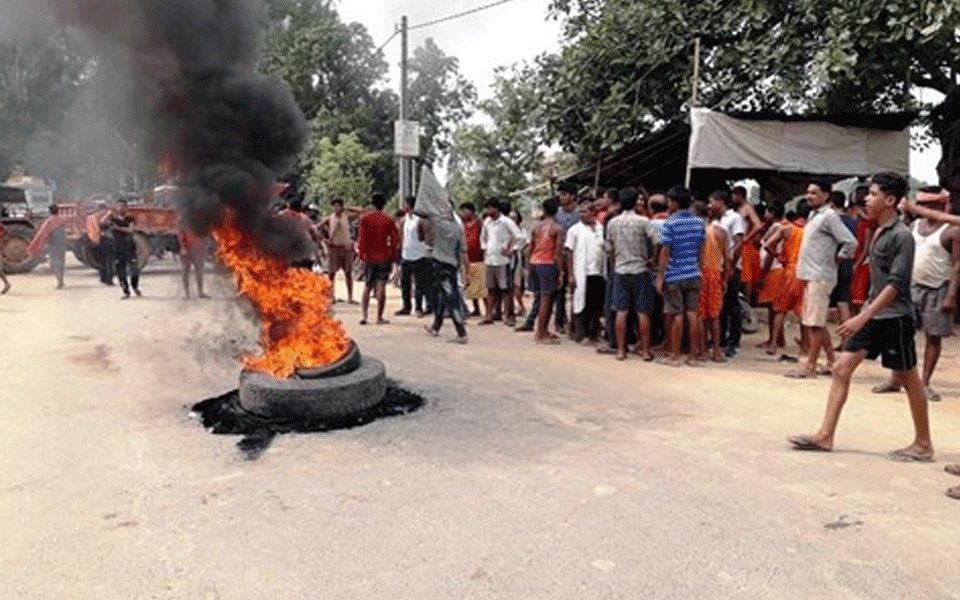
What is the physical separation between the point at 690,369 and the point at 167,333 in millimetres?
6453

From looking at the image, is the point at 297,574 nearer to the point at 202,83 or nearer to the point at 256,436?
the point at 256,436

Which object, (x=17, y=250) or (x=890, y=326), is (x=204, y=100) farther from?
(x=17, y=250)

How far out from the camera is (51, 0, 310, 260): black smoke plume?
599 centimetres

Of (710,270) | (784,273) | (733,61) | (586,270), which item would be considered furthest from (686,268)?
(733,61)

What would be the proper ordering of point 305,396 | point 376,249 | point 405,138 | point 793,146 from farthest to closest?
point 405,138, point 793,146, point 376,249, point 305,396

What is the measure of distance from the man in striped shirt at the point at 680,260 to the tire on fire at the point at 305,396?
136 inches

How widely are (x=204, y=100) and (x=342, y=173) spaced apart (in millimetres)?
20860

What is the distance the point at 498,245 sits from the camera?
1089 cm

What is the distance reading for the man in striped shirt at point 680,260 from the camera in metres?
7.79

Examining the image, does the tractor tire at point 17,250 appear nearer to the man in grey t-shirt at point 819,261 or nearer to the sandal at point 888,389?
the man in grey t-shirt at point 819,261

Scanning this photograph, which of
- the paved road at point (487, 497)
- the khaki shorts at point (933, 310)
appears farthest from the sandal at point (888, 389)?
the khaki shorts at point (933, 310)

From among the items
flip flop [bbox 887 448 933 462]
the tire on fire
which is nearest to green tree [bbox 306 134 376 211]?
the tire on fire

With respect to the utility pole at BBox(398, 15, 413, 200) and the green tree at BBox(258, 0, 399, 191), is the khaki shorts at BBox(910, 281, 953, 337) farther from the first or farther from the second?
the green tree at BBox(258, 0, 399, 191)

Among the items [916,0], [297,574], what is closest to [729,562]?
[297,574]
